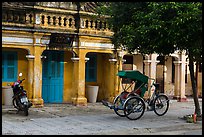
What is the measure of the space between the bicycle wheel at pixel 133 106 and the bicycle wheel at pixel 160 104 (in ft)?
2.88

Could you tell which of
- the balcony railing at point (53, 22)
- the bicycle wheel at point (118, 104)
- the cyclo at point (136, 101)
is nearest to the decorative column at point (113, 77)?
the balcony railing at point (53, 22)

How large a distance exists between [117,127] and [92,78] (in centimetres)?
704

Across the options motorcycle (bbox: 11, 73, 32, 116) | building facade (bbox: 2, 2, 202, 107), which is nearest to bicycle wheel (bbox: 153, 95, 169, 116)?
building facade (bbox: 2, 2, 202, 107)

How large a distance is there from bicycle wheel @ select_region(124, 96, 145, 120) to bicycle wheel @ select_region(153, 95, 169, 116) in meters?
0.88

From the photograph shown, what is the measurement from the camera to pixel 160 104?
13.5m

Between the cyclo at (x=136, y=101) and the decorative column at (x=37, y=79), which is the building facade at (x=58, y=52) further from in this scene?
the cyclo at (x=136, y=101)

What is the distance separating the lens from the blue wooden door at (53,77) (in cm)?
1661

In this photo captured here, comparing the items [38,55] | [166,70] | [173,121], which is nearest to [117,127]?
[173,121]

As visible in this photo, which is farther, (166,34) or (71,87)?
(71,87)

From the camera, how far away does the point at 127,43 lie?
1217 centimetres

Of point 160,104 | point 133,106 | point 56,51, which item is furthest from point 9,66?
point 160,104

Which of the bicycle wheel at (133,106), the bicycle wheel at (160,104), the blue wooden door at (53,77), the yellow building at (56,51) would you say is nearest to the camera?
the bicycle wheel at (133,106)

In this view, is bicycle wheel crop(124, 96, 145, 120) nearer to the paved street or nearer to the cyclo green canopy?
the paved street

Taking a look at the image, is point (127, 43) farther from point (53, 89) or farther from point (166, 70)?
point (166, 70)
